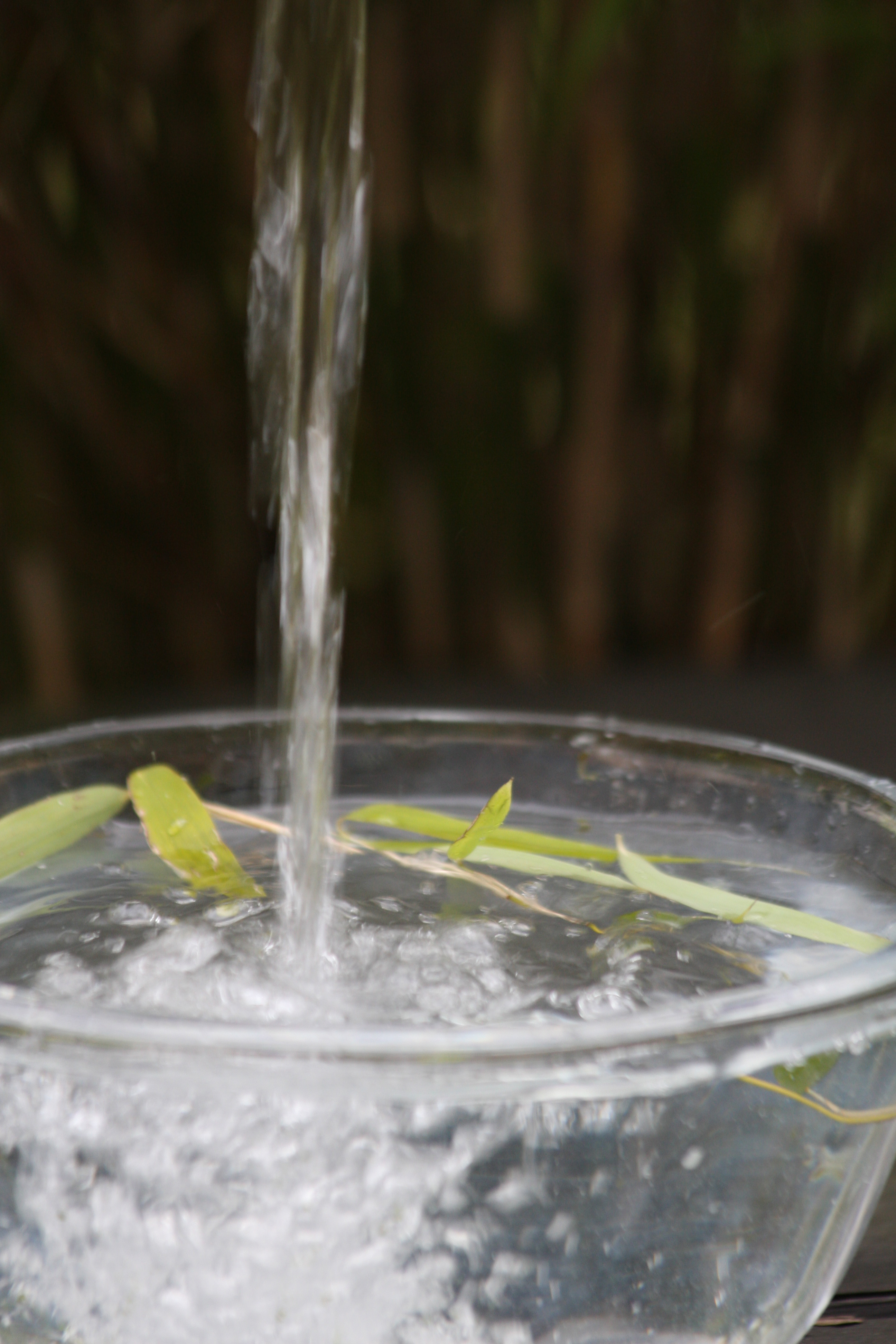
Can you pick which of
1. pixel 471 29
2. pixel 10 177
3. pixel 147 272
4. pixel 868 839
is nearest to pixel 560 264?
pixel 471 29

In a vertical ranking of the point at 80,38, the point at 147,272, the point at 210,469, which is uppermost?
the point at 80,38

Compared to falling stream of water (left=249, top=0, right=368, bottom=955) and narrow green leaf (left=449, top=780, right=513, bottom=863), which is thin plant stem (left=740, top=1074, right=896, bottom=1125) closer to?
narrow green leaf (left=449, top=780, right=513, bottom=863)

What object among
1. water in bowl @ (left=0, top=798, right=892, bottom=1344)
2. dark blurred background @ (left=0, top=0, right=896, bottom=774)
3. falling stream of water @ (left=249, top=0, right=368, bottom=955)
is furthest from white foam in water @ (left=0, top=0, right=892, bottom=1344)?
dark blurred background @ (left=0, top=0, right=896, bottom=774)

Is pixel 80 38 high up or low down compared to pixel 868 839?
up

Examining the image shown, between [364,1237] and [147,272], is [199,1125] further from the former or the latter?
[147,272]

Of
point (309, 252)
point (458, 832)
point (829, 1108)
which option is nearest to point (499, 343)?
point (309, 252)

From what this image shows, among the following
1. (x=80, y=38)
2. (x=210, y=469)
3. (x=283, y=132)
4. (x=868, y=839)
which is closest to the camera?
(x=868, y=839)

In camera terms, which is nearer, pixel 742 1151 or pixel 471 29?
pixel 742 1151
